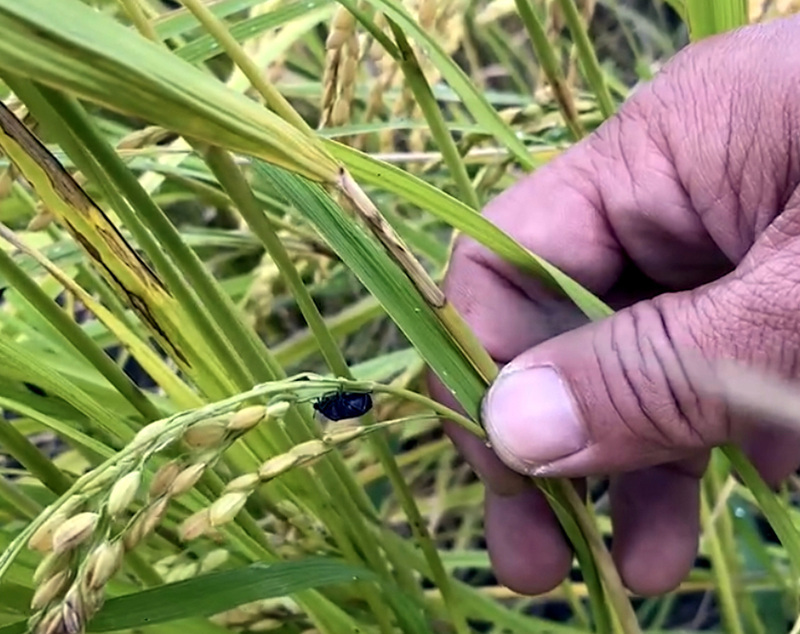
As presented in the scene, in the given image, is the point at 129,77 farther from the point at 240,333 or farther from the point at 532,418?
the point at 532,418

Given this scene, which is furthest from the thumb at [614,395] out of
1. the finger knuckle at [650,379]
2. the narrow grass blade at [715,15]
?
the narrow grass blade at [715,15]

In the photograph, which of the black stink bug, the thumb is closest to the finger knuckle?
the thumb

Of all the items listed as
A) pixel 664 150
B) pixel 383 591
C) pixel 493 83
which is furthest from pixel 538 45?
pixel 493 83

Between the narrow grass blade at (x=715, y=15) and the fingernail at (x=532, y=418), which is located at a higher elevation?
the narrow grass blade at (x=715, y=15)

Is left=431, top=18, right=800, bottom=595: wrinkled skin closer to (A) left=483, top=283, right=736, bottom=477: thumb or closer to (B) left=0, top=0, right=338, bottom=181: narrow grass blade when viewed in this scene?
(A) left=483, top=283, right=736, bottom=477: thumb

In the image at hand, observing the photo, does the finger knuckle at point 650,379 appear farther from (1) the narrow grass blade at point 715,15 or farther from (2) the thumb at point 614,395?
(1) the narrow grass blade at point 715,15

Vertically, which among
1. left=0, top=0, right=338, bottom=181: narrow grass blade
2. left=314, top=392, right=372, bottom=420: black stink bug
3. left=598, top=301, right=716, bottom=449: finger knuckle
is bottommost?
left=598, top=301, right=716, bottom=449: finger knuckle

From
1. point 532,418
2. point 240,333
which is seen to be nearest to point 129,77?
point 240,333
